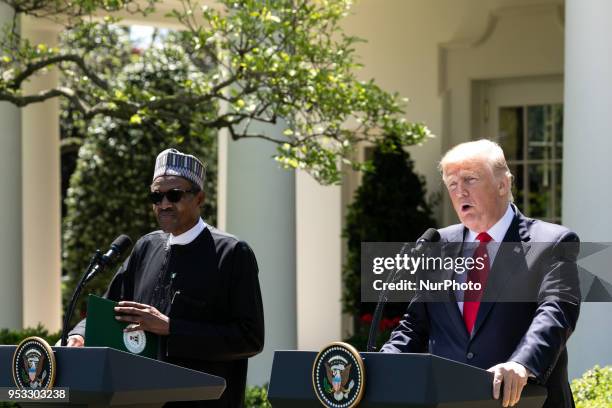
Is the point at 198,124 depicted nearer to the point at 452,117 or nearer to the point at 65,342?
the point at 65,342

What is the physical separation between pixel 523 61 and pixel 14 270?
5.74 m

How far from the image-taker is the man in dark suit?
12.0ft

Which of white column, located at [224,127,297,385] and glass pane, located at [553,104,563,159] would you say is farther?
glass pane, located at [553,104,563,159]

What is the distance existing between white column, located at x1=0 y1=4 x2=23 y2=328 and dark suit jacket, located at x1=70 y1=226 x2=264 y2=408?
4.54m

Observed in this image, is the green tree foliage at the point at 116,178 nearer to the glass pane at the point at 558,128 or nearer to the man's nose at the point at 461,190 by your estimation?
the glass pane at the point at 558,128

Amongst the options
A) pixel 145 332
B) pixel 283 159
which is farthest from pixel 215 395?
pixel 283 159

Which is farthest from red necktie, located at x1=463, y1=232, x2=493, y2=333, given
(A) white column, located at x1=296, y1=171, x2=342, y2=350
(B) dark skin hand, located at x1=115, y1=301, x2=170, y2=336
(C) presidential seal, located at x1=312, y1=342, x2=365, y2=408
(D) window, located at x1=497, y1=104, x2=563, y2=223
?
(A) white column, located at x1=296, y1=171, x2=342, y2=350

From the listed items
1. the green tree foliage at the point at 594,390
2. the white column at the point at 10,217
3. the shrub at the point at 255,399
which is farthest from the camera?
the white column at the point at 10,217

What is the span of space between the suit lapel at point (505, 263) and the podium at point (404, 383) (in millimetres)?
444

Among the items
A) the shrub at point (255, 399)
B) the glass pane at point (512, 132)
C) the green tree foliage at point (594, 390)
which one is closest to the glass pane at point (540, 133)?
the glass pane at point (512, 132)

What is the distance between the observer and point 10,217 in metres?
9.13

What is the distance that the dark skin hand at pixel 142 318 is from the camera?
13.9 ft

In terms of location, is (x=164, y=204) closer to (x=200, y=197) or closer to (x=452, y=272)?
(x=200, y=197)

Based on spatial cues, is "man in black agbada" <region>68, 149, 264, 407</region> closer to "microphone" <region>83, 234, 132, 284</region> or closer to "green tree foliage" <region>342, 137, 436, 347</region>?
"microphone" <region>83, 234, 132, 284</region>
